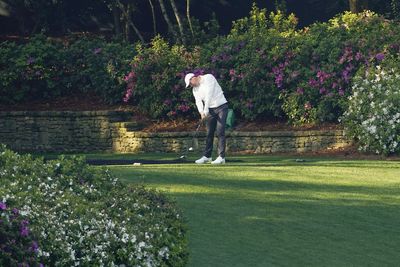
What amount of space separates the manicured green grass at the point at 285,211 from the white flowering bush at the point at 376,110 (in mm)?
2478

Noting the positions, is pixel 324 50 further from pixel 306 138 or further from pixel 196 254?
pixel 196 254

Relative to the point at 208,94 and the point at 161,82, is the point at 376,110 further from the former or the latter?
the point at 161,82

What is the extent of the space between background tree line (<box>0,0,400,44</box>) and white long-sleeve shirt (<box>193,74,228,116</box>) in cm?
913

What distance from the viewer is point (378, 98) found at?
22.6m

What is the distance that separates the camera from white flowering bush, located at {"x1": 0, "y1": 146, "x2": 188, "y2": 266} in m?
8.74

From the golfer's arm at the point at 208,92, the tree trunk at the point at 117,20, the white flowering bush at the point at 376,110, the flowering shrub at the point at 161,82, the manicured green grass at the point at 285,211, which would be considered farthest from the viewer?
the tree trunk at the point at 117,20

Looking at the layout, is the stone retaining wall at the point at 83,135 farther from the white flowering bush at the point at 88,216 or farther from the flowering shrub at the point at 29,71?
the white flowering bush at the point at 88,216

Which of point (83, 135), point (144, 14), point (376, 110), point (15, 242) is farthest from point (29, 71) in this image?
point (15, 242)

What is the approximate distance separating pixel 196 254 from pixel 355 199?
4125mm

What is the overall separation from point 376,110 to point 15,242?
591 inches

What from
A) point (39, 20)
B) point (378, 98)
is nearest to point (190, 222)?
point (378, 98)

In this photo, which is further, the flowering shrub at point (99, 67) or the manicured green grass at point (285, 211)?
the flowering shrub at point (99, 67)

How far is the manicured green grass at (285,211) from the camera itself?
38.3ft

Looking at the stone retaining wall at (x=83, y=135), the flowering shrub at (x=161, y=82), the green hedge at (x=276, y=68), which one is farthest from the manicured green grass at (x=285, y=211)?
the flowering shrub at (x=161, y=82)
